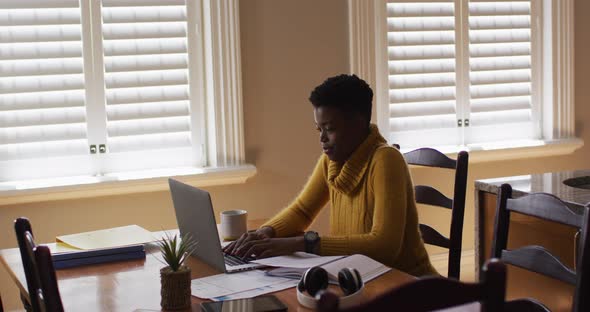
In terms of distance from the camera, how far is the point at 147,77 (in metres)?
3.65

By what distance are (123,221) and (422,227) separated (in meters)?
1.55

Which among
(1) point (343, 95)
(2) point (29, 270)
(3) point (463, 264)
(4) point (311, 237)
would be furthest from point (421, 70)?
(2) point (29, 270)

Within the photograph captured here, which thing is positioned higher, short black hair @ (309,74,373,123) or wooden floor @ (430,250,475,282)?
short black hair @ (309,74,373,123)

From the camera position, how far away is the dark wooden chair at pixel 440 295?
111cm

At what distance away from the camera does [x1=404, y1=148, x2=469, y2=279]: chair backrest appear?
8.18 feet

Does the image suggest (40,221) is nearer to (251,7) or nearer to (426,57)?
(251,7)

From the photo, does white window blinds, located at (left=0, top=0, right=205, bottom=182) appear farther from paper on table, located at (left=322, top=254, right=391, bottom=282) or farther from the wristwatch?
paper on table, located at (left=322, top=254, right=391, bottom=282)

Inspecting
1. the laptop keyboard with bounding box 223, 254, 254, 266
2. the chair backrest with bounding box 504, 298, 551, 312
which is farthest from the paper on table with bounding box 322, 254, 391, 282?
the chair backrest with bounding box 504, 298, 551, 312

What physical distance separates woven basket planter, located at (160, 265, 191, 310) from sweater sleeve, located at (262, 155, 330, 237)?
0.82m

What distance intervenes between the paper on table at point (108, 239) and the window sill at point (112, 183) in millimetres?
966

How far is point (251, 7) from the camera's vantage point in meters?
3.79

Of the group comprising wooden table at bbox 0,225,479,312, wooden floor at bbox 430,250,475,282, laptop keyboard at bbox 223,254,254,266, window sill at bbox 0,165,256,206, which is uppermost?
window sill at bbox 0,165,256,206

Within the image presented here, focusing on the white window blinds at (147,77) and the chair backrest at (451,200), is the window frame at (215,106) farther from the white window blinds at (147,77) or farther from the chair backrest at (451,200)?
the chair backrest at (451,200)

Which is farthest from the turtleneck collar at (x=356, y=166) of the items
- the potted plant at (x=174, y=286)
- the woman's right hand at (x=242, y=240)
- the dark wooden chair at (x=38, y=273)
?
the dark wooden chair at (x=38, y=273)
